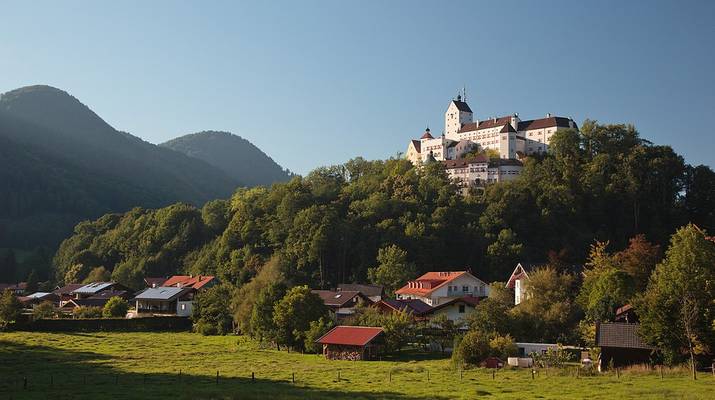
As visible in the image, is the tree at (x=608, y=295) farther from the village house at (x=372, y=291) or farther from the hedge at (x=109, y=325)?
the hedge at (x=109, y=325)

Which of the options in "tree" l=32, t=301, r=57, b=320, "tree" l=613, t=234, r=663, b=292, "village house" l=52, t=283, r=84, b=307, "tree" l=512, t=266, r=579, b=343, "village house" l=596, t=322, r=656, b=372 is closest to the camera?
"village house" l=596, t=322, r=656, b=372

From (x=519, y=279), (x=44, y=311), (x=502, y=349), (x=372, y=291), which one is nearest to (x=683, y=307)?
(x=502, y=349)

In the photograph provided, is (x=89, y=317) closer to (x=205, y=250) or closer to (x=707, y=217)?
(x=205, y=250)

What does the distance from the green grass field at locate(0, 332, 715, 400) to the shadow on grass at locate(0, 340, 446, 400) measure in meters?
0.05

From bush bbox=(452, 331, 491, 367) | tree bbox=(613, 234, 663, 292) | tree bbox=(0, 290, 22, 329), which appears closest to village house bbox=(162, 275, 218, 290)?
tree bbox=(0, 290, 22, 329)

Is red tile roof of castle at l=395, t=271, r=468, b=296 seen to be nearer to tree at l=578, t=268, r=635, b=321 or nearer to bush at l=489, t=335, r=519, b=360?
tree at l=578, t=268, r=635, b=321

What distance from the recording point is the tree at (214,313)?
225ft

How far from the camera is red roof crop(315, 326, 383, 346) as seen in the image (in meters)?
47.6

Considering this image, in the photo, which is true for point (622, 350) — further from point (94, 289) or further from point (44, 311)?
point (94, 289)

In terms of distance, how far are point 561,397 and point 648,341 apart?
13.4 metres

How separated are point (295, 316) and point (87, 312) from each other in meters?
35.7

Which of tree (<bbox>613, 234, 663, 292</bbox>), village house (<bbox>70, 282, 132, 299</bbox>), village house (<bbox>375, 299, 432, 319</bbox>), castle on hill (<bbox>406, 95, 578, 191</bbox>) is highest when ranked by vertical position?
castle on hill (<bbox>406, 95, 578, 191</bbox>)

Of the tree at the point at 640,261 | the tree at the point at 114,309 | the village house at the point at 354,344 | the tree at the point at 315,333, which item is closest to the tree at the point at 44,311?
the tree at the point at 114,309

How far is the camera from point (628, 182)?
104938mm
